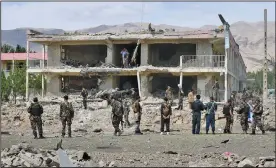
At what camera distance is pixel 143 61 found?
3747 centimetres

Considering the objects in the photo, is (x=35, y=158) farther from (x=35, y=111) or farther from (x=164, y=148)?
(x=35, y=111)

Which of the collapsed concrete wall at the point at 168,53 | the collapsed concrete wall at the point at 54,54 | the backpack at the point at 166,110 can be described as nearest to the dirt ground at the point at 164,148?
the backpack at the point at 166,110

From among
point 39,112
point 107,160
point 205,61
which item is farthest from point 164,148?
point 205,61

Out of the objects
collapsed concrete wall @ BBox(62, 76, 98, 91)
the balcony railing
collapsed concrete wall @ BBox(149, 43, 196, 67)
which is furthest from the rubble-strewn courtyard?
collapsed concrete wall @ BBox(62, 76, 98, 91)

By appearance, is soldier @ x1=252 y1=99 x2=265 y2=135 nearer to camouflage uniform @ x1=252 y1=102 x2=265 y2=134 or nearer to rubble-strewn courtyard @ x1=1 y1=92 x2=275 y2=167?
camouflage uniform @ x1=252 y1=102 x2=265 y2=134

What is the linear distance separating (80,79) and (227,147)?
1045 inches

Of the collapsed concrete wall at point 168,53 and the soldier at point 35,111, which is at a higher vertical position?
the collapsed concrete wall at point 168,53

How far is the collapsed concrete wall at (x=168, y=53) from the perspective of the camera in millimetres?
37625

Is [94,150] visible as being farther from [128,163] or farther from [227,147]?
[227,147]

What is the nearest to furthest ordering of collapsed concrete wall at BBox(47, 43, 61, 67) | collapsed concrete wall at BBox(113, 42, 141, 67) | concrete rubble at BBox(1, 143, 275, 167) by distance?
1. concrete rubble at BBox(1, 143, 275, 167)
2. collapsed concrete wall at BBox(113, 42, 141, 67)
3. collapsed concrete wall at BBox(47, 43, 61, 67)

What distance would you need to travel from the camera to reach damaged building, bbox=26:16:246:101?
35062 millimetres

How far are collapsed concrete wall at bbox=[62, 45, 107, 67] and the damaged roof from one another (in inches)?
90.0

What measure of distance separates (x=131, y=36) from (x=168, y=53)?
3.45 m

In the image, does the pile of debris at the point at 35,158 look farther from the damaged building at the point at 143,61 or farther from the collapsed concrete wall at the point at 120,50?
the collapsed concrete wall at the point at 120,50
